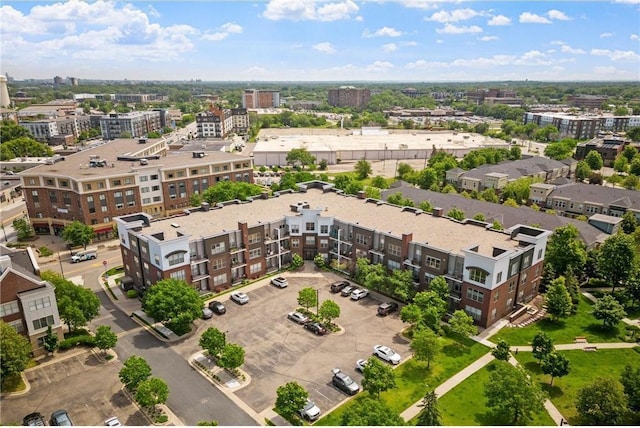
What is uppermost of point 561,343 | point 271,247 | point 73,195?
point 73,195

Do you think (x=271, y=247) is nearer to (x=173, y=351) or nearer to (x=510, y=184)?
(x=173, y=351)

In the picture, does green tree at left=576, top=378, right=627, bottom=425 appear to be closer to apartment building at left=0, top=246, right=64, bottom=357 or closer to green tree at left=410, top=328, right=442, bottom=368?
green tree at left=410, top=328, right=442, bottom=368

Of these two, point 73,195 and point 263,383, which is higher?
point 73,195

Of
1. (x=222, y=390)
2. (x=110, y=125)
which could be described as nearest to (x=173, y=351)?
(x=222, y=390)

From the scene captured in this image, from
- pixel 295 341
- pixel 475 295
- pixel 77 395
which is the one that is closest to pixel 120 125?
pixel 77 395

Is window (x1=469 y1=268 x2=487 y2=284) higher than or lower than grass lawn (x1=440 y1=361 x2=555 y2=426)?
higher

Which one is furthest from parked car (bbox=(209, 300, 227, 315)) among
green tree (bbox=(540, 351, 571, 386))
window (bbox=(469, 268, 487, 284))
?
green tree (bbox=(540, 351, 571, 386))

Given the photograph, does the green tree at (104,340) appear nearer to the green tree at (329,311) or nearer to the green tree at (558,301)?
the green tree at (329,311)
